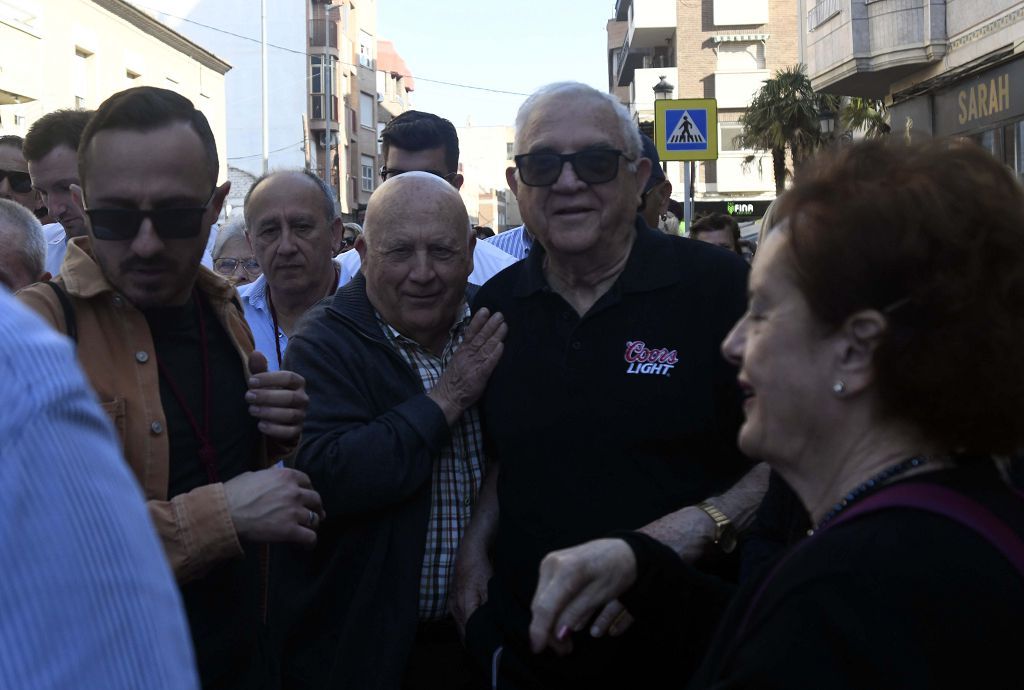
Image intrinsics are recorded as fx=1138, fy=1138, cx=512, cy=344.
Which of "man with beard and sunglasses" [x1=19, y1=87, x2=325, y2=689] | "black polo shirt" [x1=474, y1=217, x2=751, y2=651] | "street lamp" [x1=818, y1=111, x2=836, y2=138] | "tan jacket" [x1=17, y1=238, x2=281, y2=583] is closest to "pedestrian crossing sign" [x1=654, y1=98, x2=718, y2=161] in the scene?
"black polo shirt" [x1=474, y1=217, x2=751, y2=651]

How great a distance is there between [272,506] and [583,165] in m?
1.36

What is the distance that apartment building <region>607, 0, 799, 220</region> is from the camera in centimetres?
4194

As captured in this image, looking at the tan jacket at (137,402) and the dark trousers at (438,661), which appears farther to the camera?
the dark trousers at (438,661)

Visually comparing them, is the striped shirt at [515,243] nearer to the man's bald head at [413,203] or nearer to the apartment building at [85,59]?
the man's bald head at [413,203]

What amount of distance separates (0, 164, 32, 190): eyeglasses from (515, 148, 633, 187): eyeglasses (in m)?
4.02

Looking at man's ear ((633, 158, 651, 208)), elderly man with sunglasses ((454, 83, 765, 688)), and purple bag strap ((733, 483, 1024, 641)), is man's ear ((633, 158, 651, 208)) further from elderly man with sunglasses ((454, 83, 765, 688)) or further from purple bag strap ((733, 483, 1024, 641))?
purple bag strap ((733, 483, 1024, 641))

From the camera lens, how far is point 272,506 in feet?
8.29

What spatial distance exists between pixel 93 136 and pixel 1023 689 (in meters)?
Result: 2.16

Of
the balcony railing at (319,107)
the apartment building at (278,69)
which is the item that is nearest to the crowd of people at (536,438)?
the apartment building at (278,69)

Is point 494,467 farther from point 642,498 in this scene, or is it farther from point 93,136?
point 93,136

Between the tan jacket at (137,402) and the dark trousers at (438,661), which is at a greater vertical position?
the tan jacket at (137,402)

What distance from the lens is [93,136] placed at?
8.48ft

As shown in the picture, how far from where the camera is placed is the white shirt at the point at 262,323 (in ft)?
16.0

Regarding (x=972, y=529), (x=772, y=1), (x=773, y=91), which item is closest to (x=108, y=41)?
(x=773, y=91)
